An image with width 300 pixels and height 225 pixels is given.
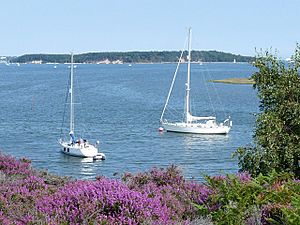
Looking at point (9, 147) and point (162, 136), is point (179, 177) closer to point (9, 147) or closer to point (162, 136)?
point (9, 147)

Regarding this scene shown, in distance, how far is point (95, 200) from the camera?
5.60 metres

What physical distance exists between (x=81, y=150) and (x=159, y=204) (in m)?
44.2

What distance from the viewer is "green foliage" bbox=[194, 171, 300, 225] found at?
5.56 metres

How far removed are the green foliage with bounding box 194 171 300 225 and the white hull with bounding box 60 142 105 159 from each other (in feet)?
137

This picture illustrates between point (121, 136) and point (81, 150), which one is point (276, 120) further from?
point (121, 136)

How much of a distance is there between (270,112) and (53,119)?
59303mm

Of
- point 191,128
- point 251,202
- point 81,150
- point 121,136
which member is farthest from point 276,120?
point 191,128

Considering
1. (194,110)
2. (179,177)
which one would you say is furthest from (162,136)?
(179,177)

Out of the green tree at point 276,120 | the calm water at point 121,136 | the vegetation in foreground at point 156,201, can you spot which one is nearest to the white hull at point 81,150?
the calm water at point 121,136

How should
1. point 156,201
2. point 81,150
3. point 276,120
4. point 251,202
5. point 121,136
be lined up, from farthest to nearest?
point 121,136 → point 81,150 → point 276,120 → point 251,202 → point 156,201

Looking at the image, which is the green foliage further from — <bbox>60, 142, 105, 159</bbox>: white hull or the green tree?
<bbox>60, 142, 105, 159</bbox>: white hull

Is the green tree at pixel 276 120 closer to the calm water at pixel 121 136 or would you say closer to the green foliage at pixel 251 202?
the calm water at pixel 121 136

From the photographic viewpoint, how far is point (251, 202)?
6023mm

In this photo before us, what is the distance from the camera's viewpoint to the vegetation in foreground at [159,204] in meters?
5.40
